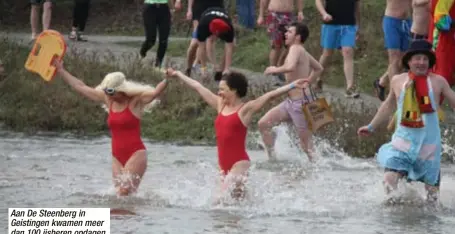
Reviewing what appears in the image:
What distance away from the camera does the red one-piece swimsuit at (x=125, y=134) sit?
13.4 metres

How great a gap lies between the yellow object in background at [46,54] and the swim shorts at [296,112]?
3.37 meters

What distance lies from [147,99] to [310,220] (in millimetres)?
2004

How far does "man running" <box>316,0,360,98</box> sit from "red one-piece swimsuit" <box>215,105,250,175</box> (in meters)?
6.24

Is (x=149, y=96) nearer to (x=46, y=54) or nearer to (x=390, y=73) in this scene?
(x=46, y=54)

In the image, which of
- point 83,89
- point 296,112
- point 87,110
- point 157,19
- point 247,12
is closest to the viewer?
A: point 83,89

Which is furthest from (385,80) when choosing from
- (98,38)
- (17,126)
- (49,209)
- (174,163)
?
(98,38)

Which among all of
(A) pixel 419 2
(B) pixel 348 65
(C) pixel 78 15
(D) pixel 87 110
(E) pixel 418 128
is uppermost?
(A) pixel 419 2

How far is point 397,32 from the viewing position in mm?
18500

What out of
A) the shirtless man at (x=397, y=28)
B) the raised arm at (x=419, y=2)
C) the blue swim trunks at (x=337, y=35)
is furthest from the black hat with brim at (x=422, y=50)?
the blue swim trunks at (x=337, y=35)

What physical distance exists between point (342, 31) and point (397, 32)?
110 cm

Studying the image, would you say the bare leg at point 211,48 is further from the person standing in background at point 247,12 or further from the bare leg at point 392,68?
the person standing in background at point 247,12

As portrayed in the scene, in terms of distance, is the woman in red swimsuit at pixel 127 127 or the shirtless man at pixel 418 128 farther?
the woman in red swimsuit at pixel 127 127

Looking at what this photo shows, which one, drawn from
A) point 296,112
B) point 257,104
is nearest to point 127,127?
point 257,104

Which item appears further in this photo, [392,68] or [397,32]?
[397,32]
